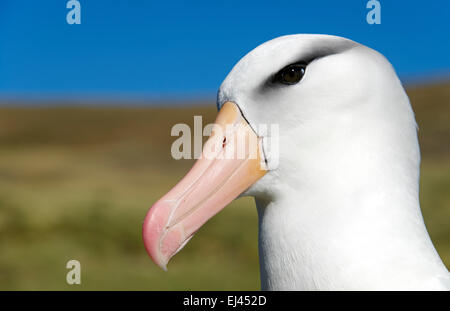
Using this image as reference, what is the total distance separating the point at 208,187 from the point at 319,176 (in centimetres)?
41

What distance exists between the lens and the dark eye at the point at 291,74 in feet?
6.11

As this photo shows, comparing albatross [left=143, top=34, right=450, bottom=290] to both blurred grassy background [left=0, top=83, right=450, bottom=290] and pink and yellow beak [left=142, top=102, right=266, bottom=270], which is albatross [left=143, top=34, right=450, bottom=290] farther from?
blurred grassy background [left=0, top=83, right=450, bottom=290]

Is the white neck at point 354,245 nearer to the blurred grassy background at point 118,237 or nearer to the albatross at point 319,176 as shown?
the albatross at point 319,176

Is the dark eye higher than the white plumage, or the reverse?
the dark eye

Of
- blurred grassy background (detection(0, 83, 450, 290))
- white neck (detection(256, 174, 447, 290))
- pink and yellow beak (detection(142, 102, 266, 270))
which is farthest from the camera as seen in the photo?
blurred grassy background (detection(0, 83, 450, 290))

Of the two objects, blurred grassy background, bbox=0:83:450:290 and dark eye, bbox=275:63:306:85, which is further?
blurred grassy background, bbox=0:83:450:290

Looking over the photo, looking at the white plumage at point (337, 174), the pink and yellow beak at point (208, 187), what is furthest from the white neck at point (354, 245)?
the pink and yellow beak at point (208, 187)

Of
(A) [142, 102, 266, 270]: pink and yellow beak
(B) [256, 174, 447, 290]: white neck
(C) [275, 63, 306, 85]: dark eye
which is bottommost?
(B) [256, 174, 447, 290]: white neck

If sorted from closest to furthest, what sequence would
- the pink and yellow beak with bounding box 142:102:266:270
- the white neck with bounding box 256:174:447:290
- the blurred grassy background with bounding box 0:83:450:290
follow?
the white neck with bounding box 256:174:447:290 < the pink and yellow beak with bounding box 142:102:266:270 < the blurred grassy background with bounding box 0:83:450:290

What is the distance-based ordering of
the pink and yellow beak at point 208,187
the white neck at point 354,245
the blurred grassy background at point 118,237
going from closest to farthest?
the white neck at point 354,245, the pink and yellow beak at point 208,187, the blurred grassy background at point 118,237

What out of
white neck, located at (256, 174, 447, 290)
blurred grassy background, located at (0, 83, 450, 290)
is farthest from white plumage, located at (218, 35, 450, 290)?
blurred grassy background, located at (0, 83, 450, 290)

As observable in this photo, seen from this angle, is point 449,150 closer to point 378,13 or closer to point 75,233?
point 75,233

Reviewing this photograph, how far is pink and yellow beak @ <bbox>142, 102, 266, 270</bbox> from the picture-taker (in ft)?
5.93

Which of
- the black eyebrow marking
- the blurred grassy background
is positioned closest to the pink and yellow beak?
the black eyebrow marking
